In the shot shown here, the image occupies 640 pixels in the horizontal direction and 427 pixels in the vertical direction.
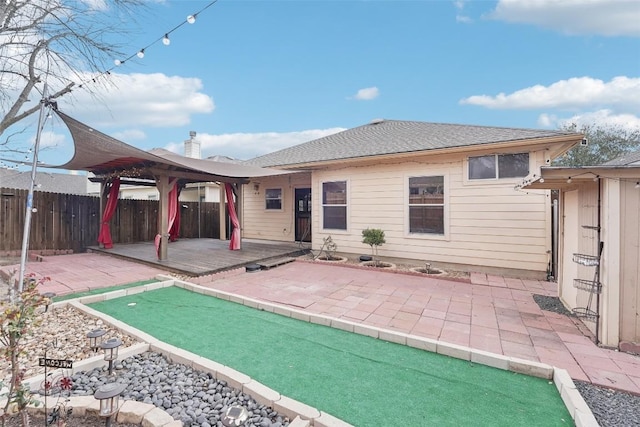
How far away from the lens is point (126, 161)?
695cm

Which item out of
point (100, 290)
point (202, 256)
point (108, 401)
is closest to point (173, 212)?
point (202, 256)

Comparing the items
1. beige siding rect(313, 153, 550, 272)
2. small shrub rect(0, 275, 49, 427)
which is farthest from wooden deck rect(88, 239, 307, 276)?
small shrub rect(0, 275, 49, 427)

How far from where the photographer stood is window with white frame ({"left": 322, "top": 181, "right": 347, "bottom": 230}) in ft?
26.1

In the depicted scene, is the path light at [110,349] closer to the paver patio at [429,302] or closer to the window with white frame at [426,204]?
the paver patio at [429,302]

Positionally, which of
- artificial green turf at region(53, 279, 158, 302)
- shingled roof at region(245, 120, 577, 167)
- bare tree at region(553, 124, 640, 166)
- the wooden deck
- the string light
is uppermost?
bare tree at region(553, 124, 640, 166)

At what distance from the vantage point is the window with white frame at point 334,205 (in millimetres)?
7949

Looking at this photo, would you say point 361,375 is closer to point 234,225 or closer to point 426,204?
point 426,204

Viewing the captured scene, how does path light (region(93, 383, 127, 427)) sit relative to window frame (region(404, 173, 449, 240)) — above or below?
below

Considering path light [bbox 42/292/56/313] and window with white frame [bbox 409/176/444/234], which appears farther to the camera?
window with white frame [bbox 409/176/444/234]

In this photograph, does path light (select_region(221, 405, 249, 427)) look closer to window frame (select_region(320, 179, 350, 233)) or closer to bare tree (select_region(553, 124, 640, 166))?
window frame (select_region(320, 179, 350, 233))

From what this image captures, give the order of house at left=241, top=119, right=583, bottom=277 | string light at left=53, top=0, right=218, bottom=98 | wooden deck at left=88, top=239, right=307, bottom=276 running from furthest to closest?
wooden deck at left=88, top=239, right=307, bottom=276 → house at left=241, top=119, right=583, bottom=277 → string light at left=53, top=0, right=218, bottom=98

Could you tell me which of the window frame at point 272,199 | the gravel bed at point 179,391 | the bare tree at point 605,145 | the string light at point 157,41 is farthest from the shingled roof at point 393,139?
the bare tree at point 605,145

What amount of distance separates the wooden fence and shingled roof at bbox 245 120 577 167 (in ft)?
15.0

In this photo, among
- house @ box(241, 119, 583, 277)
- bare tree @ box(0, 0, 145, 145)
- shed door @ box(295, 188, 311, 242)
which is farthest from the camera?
shed door @ box(295, 188, 311, 242)
